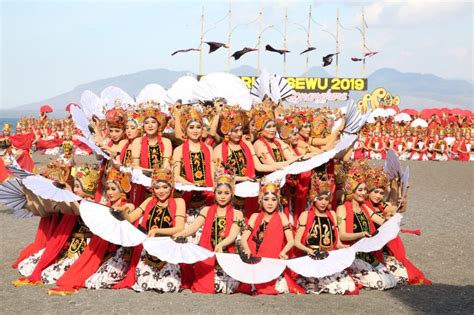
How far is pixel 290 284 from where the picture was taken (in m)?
7.24

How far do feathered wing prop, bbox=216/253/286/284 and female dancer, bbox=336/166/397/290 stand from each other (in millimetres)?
1010

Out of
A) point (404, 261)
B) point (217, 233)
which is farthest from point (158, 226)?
point (404, 261)

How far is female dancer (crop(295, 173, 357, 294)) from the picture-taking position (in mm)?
7219

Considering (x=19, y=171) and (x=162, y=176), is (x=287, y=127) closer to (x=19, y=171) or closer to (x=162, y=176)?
(x=162, y=176)

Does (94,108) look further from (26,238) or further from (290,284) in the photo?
(290,284)

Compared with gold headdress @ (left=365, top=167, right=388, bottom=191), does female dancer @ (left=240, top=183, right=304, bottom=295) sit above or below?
below

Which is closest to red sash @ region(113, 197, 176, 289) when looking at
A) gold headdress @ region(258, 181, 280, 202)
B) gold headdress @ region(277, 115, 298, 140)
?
gold headdress @ region(258, 181, 280, 202)

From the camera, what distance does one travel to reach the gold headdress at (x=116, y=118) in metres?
8.16

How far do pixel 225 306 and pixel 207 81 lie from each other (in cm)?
368

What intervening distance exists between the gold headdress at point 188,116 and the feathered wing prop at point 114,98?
1.44 m

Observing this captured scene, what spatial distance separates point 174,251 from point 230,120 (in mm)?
1975

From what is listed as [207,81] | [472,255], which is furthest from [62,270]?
[472,255]

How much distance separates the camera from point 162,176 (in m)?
7.17

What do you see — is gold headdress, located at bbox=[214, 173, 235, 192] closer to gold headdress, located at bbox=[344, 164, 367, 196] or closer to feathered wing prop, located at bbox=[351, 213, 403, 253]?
gold headdress, located at bbox=[344, 164, 367, 196]
